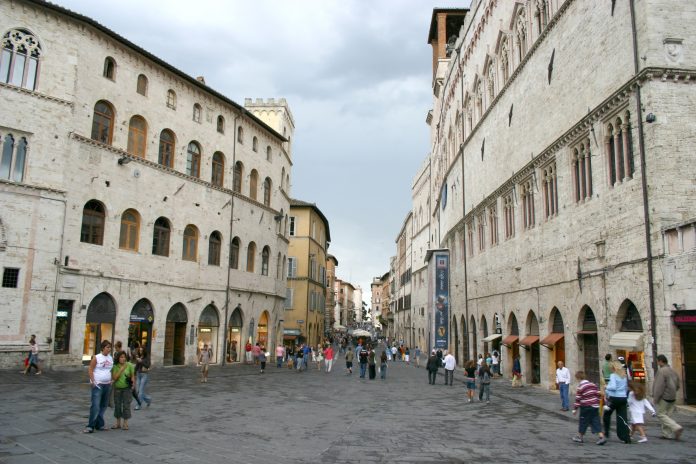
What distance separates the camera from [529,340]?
2400cm

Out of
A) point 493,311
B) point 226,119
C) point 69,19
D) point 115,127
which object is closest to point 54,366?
point 115,127

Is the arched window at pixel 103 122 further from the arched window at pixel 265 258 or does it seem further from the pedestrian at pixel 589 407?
the pedestrian at pixel 589 407

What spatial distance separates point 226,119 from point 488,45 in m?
16.5

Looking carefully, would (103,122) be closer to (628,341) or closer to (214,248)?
(214,248)

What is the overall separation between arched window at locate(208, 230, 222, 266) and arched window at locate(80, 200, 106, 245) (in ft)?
25.2

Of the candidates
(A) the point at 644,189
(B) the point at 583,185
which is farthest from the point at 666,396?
(B) the point at 583,185

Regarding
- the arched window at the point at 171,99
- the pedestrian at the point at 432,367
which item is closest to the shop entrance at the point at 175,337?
the arched window at the point at 171,99

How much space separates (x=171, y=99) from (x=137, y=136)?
3.62m

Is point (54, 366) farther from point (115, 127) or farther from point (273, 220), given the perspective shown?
point (273, 220)

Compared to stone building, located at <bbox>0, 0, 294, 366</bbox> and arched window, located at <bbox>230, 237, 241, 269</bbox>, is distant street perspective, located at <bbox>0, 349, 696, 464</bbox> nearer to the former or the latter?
stone building, located at <bbox>0, 0, 294, 366</bbox>

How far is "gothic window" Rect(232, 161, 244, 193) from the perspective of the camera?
3647cm

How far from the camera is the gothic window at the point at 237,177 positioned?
36469 millimetres

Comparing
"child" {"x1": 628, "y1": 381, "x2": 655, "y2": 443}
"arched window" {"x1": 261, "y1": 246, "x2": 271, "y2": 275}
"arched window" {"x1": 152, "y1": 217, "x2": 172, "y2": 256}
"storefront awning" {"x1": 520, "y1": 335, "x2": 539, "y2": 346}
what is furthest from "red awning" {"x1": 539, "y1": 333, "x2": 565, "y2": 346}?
"arched window" {"x1": 261, "y1": 246, "x2": 271, "y2": 275}

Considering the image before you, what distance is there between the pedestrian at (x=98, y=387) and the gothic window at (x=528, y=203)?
1874 cm
